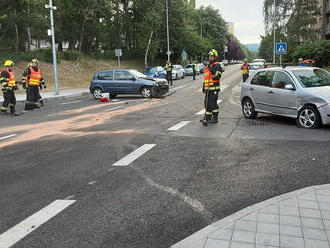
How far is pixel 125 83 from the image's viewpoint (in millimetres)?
21000

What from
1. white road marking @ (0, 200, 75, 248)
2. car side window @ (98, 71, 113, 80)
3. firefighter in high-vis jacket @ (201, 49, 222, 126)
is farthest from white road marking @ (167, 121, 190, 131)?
car side window @ (98, 71, 113, 80)

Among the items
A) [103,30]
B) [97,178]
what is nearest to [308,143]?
[97,178]

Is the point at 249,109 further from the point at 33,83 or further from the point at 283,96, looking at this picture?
the point at 33,83

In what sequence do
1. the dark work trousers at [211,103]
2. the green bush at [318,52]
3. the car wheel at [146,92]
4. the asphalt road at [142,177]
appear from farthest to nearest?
1. the green bush at [318,52]
2. the car wheel at [146,92]
3. the dark work trousers at [211,103]
4. the asphalt road at [142,177]

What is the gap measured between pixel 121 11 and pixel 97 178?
155ft

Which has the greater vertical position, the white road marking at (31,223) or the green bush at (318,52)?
the green bush at (318,52)

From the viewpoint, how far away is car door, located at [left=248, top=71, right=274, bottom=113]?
10.9 metres

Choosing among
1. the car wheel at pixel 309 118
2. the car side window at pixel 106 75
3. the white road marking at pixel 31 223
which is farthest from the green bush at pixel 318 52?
the white road marking at pixel 31 223

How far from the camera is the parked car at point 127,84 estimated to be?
2061 centimetres

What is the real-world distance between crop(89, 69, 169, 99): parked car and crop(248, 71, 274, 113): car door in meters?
9.46

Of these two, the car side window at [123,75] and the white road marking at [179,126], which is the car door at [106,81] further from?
the white road marking at [179,126]

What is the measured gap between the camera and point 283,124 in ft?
34.8

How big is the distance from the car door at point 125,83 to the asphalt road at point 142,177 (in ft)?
32.7

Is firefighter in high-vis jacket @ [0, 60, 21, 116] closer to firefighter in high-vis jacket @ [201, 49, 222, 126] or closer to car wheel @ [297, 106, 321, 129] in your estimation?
firefighter in high-vis jacket @ [201, 49, 222, 126]
